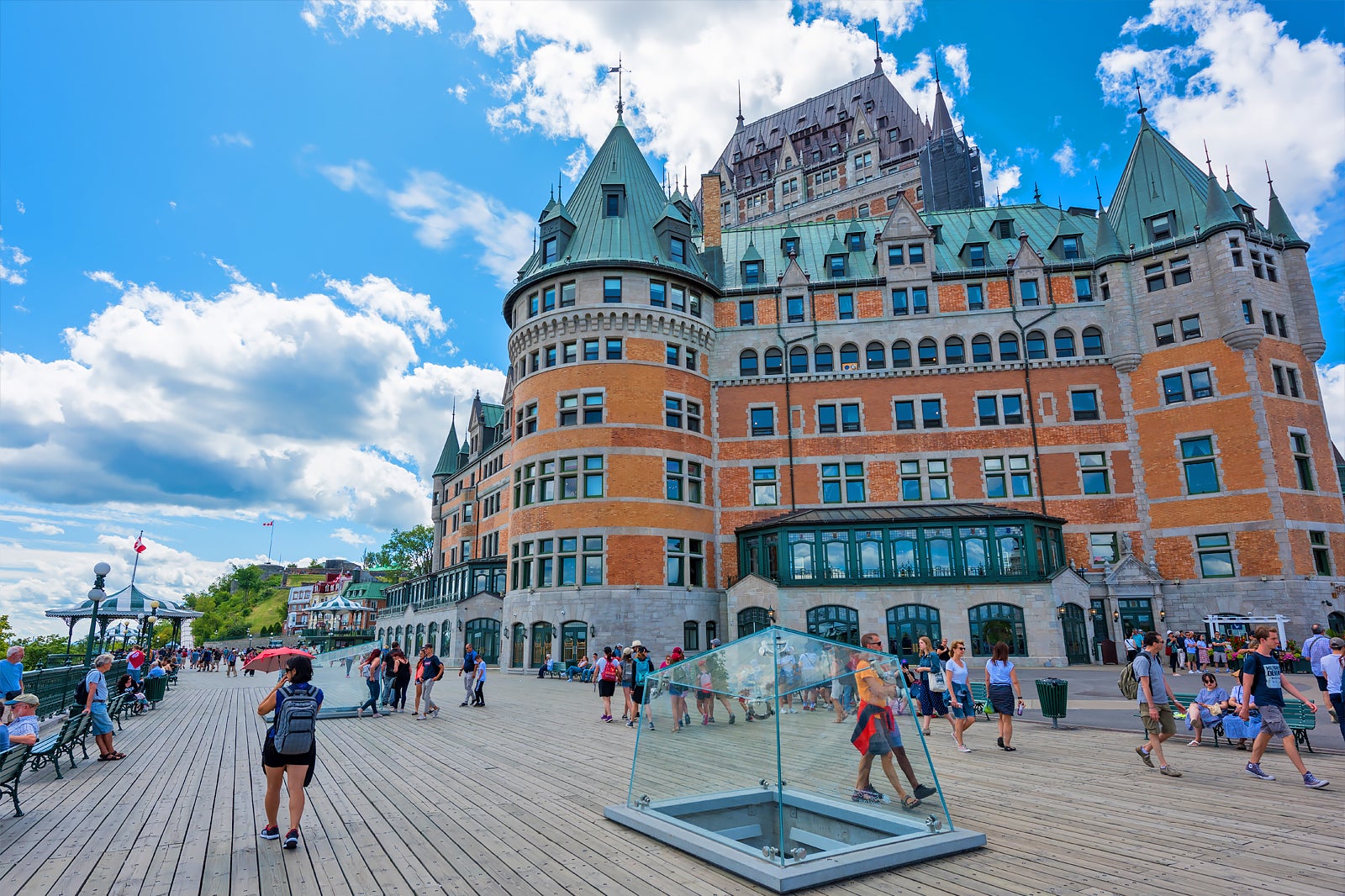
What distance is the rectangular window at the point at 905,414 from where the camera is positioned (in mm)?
39750

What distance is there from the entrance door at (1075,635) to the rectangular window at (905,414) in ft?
37.9

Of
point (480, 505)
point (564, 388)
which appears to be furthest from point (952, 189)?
point (480, 505)

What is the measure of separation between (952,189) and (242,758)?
56.0 meters

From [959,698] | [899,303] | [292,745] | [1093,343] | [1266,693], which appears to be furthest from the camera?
[899,303]

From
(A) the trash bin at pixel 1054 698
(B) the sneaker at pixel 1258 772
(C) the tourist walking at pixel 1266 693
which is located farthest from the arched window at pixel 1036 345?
(B) the sneaker at pixel 1258 772

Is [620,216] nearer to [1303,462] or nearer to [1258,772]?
[1303,462]

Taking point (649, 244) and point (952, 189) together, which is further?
point (952, 189)

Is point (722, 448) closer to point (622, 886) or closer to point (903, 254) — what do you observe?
point (903, 254)

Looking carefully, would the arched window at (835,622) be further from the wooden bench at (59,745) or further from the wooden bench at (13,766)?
the wooden bench at (13,766)

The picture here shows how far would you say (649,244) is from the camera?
134ft

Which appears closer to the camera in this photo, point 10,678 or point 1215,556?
point 10,678

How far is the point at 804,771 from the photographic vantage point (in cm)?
706

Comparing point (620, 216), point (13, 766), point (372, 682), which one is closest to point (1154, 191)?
point (620, 216)

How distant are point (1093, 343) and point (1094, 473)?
6.97 m
